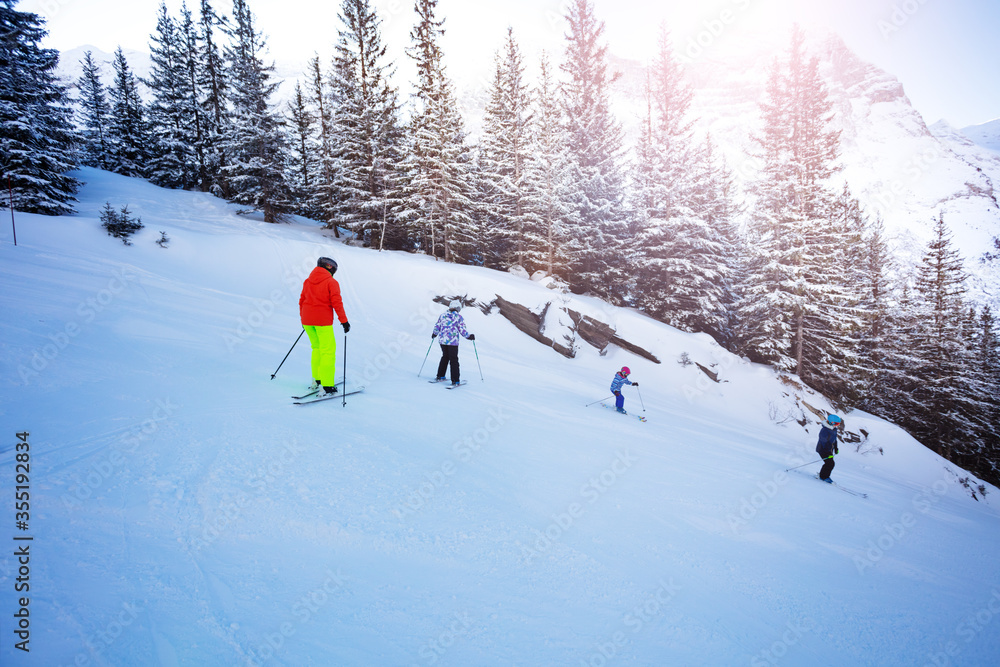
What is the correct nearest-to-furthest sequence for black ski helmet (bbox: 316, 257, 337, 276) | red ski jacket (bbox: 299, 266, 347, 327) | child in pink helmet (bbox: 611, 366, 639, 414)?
red ski jacket (bbox: 299, 266, 347, 327), black ski helmet (bbox: 316, 257, 337, 276), child in pink helmet (bbox: 611, 366, 639, 414)

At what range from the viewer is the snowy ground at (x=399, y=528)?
7.78 ft

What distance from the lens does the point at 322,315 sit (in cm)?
611

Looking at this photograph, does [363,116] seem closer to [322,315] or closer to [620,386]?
[322,315]

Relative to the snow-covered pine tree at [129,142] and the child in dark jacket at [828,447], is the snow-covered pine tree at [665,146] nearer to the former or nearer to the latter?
the child in dark jacket at [828,447]

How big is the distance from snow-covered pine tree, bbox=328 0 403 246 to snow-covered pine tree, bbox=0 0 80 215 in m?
10.1

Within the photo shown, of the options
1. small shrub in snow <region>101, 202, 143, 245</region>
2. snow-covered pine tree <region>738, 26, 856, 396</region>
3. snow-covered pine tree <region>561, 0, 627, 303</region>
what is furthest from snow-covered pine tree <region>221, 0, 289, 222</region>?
snow-covered pine tree <region>738, 26, 856, 396</region>

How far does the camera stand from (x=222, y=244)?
15.2 meters

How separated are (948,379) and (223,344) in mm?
33207

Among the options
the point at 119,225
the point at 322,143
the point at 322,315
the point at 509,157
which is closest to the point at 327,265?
the point at 322,315

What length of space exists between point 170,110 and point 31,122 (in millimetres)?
15074

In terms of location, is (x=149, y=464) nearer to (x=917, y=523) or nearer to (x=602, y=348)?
(x=917, y=523)

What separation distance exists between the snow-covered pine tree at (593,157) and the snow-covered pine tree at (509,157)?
7.73 ft

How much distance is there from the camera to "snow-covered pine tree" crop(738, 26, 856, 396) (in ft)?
56.3

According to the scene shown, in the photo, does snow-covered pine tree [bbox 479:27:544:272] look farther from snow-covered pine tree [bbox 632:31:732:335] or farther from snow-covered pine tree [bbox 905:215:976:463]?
snow-covered pine tree [bbox 905:215:976:463]
